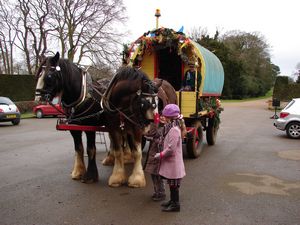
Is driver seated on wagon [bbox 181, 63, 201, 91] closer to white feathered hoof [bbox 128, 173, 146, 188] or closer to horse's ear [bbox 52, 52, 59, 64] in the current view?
white feathered hoof [bbox 128, 173, 146, 188]

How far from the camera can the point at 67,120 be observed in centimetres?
593

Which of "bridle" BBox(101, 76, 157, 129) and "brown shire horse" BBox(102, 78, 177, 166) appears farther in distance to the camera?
"brown shire horse" BBox(102, 78, 177, 166)

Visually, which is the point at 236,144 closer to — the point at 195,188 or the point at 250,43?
the point at 195,188

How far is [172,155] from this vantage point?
451 centimetres

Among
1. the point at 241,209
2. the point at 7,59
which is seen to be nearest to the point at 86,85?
the point at 241,209

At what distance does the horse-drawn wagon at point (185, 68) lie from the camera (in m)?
7.92

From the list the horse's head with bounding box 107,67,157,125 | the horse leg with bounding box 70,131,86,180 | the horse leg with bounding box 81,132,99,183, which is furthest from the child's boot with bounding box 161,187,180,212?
the horse leg with bounding box 70,131,86,180

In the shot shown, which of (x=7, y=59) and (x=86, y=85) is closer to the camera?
(x=86, y=85)

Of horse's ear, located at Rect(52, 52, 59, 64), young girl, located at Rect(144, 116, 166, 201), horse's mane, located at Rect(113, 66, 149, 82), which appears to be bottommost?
young girl, located at Rect(144, 116, 166, 201)

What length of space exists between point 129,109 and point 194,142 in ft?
9.62

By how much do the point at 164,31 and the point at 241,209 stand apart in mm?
4823

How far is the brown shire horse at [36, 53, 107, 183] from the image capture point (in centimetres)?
525

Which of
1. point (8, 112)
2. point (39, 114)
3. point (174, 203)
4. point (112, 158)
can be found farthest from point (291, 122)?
point (39, 114)

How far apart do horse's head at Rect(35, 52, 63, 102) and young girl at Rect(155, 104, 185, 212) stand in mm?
1949
